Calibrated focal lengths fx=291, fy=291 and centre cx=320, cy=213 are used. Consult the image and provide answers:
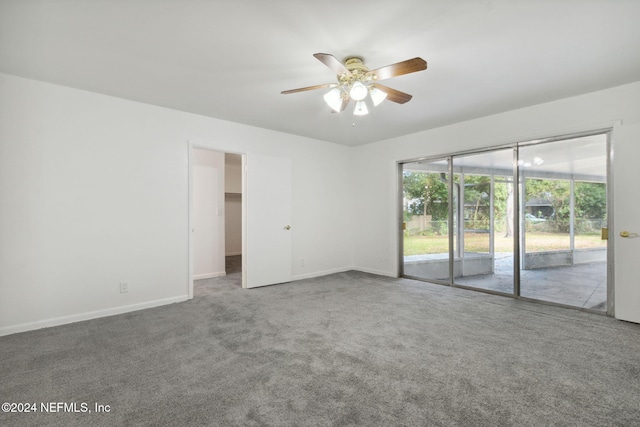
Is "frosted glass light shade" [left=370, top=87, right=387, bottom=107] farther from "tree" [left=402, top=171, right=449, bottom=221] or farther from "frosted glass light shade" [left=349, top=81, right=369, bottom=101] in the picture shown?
"tree" [left=402, top=171, right=449, bottom=221]

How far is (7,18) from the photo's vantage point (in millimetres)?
2062

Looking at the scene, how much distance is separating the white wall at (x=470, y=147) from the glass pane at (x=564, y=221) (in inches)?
10.6

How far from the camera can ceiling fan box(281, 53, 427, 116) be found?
7.00ft

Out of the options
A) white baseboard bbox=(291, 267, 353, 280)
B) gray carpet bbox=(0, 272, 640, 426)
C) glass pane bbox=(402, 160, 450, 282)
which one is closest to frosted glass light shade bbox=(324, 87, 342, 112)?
gray carpet bbox=(0, 272, 640, 426)

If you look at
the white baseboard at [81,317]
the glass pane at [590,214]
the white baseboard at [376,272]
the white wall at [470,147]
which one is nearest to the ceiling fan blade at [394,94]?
the white wall at [470,147]

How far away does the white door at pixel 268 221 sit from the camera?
15.0ft

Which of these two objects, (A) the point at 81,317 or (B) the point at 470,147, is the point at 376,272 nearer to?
(B) the point at 470,147

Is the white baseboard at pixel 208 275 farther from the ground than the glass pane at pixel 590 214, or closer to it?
closer to it

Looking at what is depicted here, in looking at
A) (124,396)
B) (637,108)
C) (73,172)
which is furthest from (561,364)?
(73,172)

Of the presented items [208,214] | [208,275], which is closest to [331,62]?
[208,214]

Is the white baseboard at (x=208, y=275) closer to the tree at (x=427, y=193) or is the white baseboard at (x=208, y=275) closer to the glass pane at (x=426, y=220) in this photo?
the glass pane at (x=426, y=220)

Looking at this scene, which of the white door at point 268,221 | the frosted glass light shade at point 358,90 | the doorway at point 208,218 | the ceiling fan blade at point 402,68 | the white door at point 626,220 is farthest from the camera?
the doorway at point 208,218

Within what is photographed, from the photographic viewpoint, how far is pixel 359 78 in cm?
257

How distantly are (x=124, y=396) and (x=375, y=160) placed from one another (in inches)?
194
